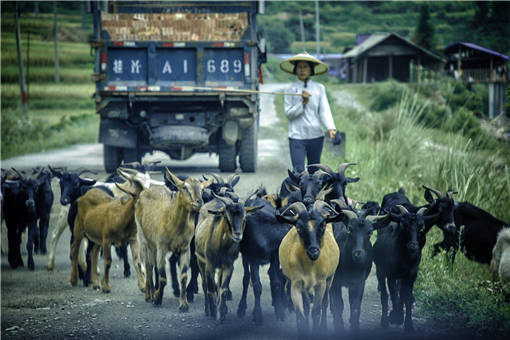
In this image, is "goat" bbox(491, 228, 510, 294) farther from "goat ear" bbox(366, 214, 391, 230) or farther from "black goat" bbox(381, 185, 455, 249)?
"goat ear" bbox(366, 214, 391, 230)

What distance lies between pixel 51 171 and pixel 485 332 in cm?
570

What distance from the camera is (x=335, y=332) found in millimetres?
6234

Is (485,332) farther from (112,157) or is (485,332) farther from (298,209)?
(112,157)

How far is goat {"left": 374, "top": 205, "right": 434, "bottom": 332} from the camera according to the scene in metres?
6.32

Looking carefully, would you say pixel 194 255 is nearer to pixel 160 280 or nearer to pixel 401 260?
pixel 160 280

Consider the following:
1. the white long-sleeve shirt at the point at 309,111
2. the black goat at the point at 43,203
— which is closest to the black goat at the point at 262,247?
the white long-sleeve shirt at the point at 309,111

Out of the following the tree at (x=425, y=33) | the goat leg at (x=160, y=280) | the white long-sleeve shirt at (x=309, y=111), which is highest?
the tree at (x=425, y=33)

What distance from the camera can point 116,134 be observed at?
14203mm

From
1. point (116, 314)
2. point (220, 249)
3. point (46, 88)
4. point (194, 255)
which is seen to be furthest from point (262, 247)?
point (46, 88)

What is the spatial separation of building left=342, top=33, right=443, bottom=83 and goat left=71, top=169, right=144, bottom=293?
140 ft

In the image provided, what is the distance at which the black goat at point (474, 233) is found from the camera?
8.62m

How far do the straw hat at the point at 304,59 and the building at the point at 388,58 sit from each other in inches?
1606

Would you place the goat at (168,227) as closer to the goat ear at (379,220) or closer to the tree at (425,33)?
the goat ear at (379,220)

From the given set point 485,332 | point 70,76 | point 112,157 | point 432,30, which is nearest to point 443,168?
point 485,332
